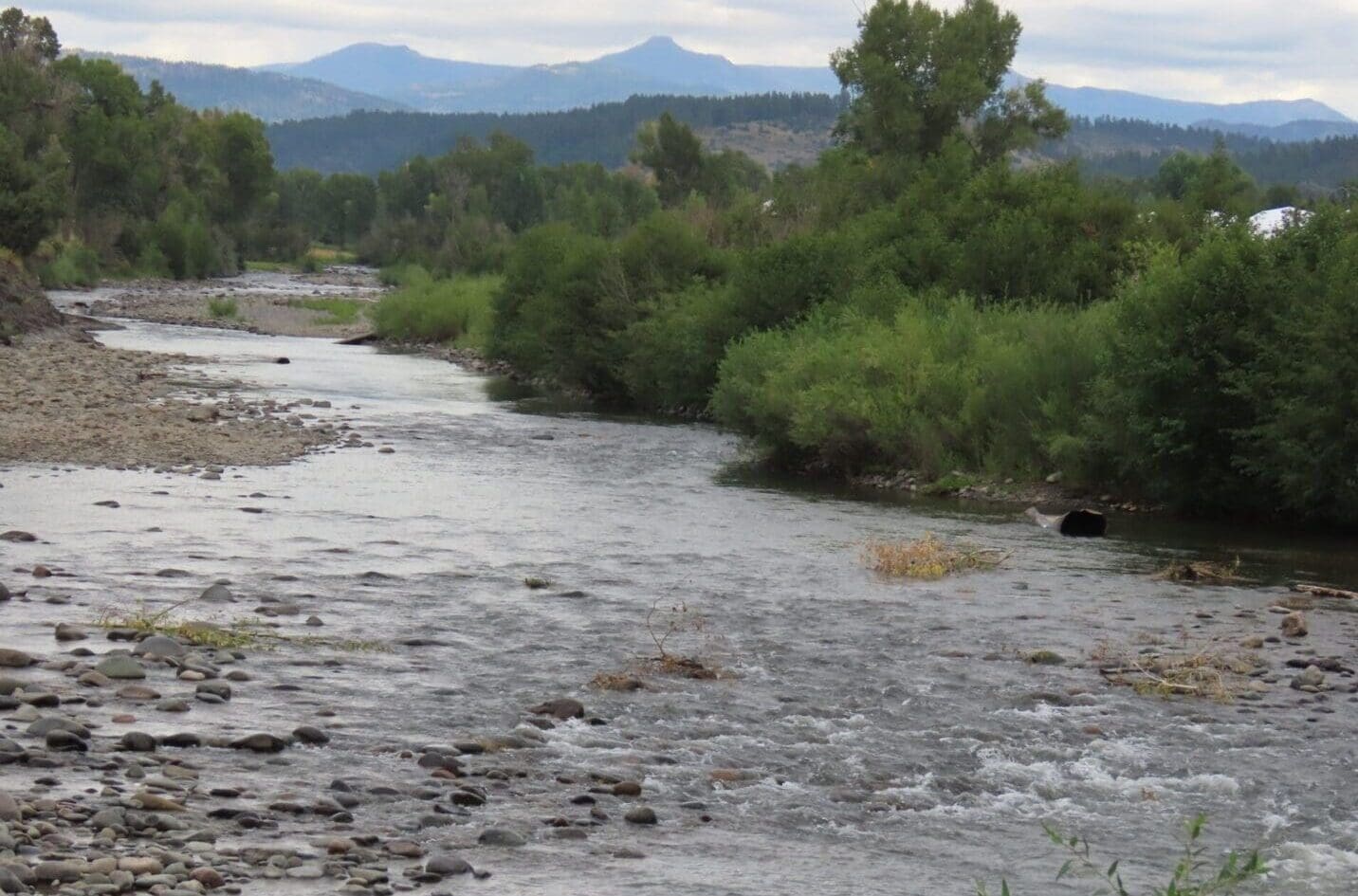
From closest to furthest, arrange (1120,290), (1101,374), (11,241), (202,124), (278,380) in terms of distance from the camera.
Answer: (1101,374) → (1120,290) → (278,380) → (11,241) → (202,124)

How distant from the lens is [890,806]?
38.3 feet

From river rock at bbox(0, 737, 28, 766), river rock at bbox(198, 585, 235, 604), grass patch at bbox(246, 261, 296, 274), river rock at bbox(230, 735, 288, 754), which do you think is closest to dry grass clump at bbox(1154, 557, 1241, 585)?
river rock at bbox(198, 585, 235, 604)

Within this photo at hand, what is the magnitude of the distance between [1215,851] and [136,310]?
82.1 m

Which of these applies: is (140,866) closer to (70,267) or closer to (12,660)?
(12,660)

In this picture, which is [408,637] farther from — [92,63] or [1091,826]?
[92,63]

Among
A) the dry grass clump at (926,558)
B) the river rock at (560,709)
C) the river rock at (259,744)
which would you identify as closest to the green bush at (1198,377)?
the dry grass clump at (926,558)

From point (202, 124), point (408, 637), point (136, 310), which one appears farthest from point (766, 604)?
point (202, 124)

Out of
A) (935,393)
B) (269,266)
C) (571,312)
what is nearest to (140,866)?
(935,393)

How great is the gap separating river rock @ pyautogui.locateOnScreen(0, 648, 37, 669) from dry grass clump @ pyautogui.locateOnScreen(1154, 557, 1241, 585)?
589 inches

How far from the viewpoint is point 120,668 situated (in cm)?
1386

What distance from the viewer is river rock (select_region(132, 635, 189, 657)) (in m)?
14.7

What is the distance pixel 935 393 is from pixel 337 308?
65.7m

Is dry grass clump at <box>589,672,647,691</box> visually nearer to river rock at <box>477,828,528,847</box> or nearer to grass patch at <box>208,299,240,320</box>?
river rock at <box>477,828,528,847</box>

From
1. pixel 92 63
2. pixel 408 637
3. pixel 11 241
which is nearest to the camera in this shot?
pixel 408 637
